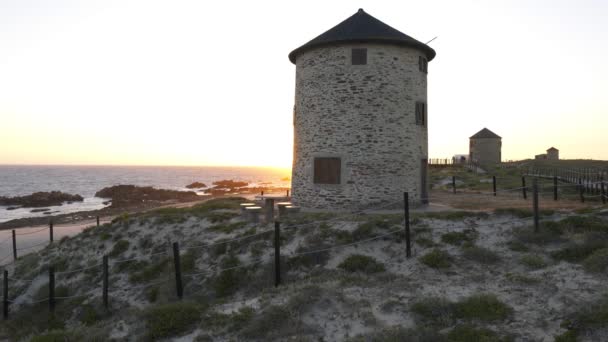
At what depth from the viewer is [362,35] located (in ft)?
60.3

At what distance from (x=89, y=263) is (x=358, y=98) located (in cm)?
1365

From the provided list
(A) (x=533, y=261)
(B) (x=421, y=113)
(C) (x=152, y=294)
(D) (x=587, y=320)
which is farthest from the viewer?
(B) (x=421, y=113)

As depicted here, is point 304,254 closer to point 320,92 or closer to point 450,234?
point 450,234

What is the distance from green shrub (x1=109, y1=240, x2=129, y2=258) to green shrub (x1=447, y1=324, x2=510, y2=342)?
14122mm

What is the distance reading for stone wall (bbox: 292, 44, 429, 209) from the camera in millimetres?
18500

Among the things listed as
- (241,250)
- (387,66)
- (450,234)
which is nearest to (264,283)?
(241,250)

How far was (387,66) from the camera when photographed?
1859 centimetres

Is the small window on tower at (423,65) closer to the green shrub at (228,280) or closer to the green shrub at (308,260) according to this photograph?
the green shrub at (308,260)

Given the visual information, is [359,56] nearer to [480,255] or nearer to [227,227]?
[227,227]

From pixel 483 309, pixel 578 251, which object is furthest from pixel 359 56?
pixel 483 309

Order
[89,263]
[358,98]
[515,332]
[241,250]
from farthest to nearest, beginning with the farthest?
[358,98]
[89,263]
[241,250]
[515,332]

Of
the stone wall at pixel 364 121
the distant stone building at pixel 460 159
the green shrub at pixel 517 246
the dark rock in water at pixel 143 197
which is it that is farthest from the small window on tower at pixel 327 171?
the distant stone building at pixel 460 159

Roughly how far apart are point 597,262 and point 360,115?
1088cm

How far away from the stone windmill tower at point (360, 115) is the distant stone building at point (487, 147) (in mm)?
44871
